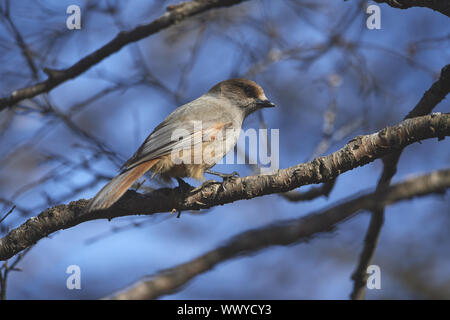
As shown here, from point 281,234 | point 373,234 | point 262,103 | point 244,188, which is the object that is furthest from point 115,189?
point 373,234

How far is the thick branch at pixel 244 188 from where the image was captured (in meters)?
3.20

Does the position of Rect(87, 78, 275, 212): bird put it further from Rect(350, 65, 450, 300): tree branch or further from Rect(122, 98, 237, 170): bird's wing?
Rect(350, 65, 450, 300): tree branch

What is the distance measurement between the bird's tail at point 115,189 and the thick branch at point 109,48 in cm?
118

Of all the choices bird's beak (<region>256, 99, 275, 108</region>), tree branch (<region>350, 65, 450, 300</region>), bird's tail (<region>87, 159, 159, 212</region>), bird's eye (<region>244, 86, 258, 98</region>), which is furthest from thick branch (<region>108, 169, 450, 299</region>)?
bird's eye (<region>244, 86, 258, 98</region>)

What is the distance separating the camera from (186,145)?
14.0 ft

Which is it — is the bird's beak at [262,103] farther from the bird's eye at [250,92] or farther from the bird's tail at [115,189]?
the bird's tail at [115,189]

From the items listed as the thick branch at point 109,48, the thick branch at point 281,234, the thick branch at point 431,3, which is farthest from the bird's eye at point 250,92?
the thick branch at point 431,3

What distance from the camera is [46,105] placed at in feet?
15.3

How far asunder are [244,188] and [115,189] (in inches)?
35.8

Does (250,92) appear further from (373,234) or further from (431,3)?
(431,3)

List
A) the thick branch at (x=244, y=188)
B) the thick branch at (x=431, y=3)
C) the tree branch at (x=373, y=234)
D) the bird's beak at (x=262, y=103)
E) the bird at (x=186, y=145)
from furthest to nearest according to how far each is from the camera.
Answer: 1. the bird's beak at (x=262, y=103)
2. the tree branch at (x=373, y=234)
3. the bird at (x=186, y=145)
4. the thick branch at (x=431, y=3)
5. the thick branch at (x=244, y=188)

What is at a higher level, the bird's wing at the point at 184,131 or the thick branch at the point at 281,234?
the bird's wing at the point at 184,131
